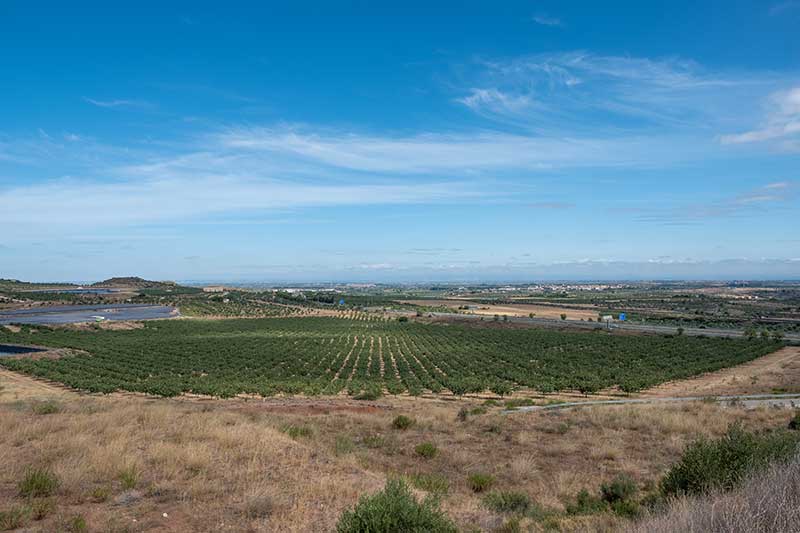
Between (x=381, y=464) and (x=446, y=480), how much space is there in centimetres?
198

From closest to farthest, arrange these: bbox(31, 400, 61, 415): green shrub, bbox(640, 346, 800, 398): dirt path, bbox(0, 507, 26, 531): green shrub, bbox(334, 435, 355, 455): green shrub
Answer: bbox(0, 507, 26, 531): green shrub → bbox(334, 435, 355, 455): green shrub → bbox(31, 400, 61, 415): green shrub → bbox(640, 346, 800, 398): dirt path

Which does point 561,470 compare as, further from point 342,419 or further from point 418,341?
point 418,341

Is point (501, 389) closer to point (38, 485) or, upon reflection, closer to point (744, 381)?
point (744, 381)

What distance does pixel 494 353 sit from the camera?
57.7 m

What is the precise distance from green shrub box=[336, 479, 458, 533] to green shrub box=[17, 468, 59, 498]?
5.67 m

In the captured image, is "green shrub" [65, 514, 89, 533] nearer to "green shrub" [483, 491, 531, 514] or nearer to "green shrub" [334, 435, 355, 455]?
"green shrub" [334, 435, 355, 455]

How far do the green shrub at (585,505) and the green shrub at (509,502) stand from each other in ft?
2.53

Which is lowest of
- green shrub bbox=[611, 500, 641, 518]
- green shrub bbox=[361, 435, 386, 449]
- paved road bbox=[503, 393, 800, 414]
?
paved road bbox=[503, 393, 800, 414]

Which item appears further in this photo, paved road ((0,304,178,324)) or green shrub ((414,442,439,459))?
paved road ((0,304,178,324))

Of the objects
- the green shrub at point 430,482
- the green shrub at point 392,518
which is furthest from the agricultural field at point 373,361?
the green shrub at point 392,518

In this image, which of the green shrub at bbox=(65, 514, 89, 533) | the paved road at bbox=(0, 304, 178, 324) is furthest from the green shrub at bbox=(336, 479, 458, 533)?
the paved road at bbox=(0, 304, 178, 324)

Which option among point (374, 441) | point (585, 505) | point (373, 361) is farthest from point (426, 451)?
point (373, 361)

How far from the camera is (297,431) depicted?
577 inches

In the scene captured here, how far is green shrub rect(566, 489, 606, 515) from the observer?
29.2 feet
